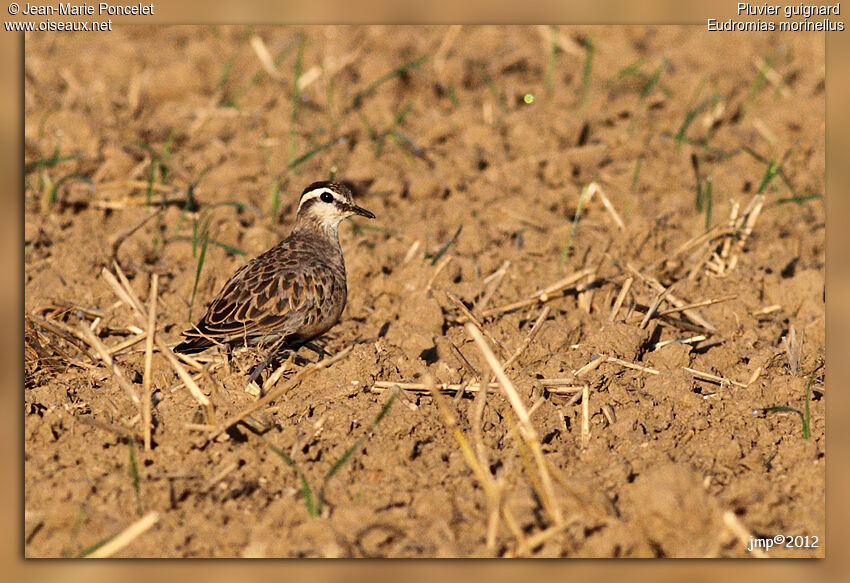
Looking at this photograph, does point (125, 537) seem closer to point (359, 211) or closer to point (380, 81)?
point (359, 211)

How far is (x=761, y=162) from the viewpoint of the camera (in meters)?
8.78

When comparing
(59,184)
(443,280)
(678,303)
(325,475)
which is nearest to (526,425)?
(325,475)

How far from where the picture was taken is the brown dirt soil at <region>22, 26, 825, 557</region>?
4395 mm

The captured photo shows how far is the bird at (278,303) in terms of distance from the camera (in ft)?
19.3

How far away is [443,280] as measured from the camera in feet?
23.1

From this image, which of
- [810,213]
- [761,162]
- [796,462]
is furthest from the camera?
[761,162]

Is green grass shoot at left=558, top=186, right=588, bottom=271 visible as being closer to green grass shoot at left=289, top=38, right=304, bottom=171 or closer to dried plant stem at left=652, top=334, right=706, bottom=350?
dried plant stem at left=652, top=334, right=706, bottom=350

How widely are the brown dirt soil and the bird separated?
0.57 feet

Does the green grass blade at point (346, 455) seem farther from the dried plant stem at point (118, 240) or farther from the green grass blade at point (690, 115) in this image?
the green grass blade at point (690, 115)

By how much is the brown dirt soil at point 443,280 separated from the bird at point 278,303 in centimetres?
17

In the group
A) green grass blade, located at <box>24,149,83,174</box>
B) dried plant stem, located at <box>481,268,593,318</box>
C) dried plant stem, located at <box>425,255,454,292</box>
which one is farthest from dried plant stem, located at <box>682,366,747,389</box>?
green grass blade, located at <box>24,149,83,174</box>

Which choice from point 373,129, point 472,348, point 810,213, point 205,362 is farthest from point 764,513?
point 373,129

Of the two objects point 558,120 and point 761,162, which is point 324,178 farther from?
point 761,162

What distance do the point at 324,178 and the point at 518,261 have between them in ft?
6.56
